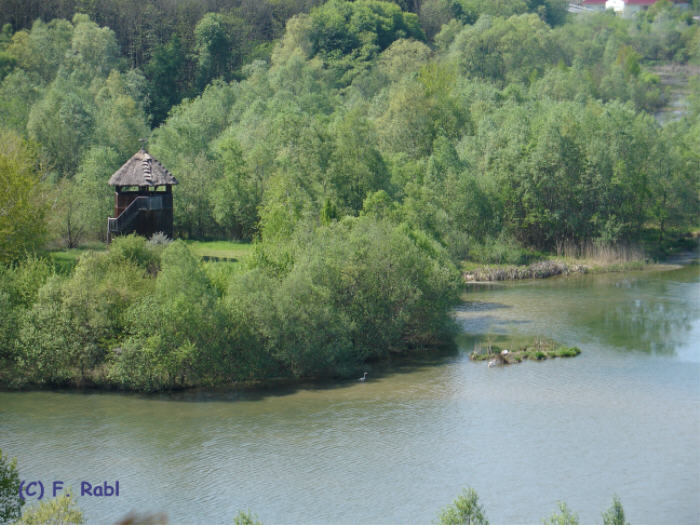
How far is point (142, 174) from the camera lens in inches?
1871

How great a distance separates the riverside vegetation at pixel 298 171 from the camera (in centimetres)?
3753

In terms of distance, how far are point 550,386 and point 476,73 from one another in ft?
221

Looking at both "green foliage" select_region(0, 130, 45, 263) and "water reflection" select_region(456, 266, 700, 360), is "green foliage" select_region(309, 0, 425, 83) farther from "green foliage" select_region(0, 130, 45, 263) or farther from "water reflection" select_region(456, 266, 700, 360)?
"green foliage" select_region(0, 130, 45, 263)

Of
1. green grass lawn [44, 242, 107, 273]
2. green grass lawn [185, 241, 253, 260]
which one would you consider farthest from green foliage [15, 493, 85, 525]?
green grass lawn [185, 241, 253, 260]

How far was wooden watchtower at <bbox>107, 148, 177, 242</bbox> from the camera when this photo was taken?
47.3m

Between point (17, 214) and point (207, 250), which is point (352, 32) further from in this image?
point (17, 214)

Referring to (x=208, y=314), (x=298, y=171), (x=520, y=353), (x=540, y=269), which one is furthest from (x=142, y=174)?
(x=540, y=269)

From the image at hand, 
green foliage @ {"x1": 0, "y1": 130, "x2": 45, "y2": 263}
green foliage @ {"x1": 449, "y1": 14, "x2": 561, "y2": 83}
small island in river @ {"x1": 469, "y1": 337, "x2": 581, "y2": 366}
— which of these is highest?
green foliage @ {"x1": 449, "y1": 14, "x2": 561, "y2": 83}

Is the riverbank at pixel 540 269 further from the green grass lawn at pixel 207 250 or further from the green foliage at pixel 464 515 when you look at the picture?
the green foliage at pixel 464 515

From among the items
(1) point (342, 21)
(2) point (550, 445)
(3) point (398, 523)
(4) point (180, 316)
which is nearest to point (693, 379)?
(2) point (550, 445)

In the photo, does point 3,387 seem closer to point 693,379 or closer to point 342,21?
point 693,379

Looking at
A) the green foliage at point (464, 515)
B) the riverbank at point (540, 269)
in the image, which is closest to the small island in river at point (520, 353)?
the riverbank at point (540, 269)

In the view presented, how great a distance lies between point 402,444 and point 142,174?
22.1 m

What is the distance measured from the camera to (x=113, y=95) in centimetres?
8094
